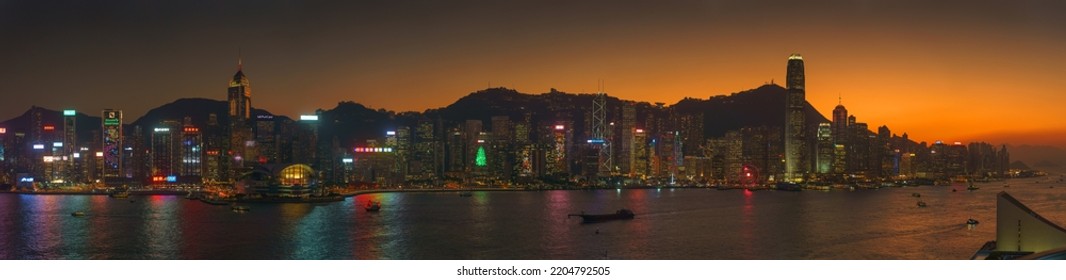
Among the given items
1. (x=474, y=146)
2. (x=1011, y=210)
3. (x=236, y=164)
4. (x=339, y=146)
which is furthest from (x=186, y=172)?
(x=1011, y=210)

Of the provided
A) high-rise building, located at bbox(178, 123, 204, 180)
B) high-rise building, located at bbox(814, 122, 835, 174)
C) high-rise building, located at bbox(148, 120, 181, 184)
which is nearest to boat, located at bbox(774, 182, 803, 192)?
high-rise building, located at bbox(814, 122, 835, 174)

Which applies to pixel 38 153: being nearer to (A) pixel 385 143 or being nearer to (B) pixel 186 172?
(B) pixel 186 172

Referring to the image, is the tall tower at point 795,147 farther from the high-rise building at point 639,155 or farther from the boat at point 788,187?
the high-rise building at point 639,155

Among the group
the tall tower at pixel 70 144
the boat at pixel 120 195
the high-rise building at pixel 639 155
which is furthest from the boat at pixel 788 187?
the tall tower at pixel 70 144

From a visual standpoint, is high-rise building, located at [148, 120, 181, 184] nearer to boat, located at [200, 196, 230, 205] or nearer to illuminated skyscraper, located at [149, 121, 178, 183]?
illuminated skyscraper, located at [149, 121, 178, 183]

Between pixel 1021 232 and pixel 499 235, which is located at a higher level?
pixel 1021 232

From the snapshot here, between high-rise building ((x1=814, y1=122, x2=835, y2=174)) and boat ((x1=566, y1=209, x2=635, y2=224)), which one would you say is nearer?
boat ((x1=566, y1=209, x2=635, y2=224))

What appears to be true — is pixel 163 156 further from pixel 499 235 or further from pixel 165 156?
pixel 499 235

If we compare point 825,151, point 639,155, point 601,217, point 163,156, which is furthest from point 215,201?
point 825,151
